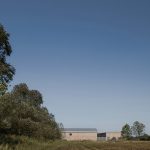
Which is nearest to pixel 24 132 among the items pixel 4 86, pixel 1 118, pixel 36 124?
pixel 36 124

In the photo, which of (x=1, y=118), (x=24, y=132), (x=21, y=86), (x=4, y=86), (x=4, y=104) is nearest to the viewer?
(x=4, y=86)

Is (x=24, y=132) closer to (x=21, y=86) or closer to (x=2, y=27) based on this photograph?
(x=2, y=27)

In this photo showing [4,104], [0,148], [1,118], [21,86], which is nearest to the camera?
[0,148]

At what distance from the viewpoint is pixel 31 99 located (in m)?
117

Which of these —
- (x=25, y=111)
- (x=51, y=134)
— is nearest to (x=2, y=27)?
(x=25, y=111)

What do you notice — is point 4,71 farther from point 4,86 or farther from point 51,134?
point 51,134

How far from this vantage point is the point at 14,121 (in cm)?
6231

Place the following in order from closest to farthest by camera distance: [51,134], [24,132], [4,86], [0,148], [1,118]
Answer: [4,86]
[0,148]
[1,118]
[24,132]
[51,134]

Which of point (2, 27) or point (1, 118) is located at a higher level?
point (2, 27)

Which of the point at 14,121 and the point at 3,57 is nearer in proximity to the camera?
the point at 3,57

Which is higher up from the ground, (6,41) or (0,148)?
(6,41)

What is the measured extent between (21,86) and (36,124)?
44.5 m

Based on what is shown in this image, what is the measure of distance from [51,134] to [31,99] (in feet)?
73.2

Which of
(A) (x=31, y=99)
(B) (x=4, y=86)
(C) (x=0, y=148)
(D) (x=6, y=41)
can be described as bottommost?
(C) (x=0, y=148)
